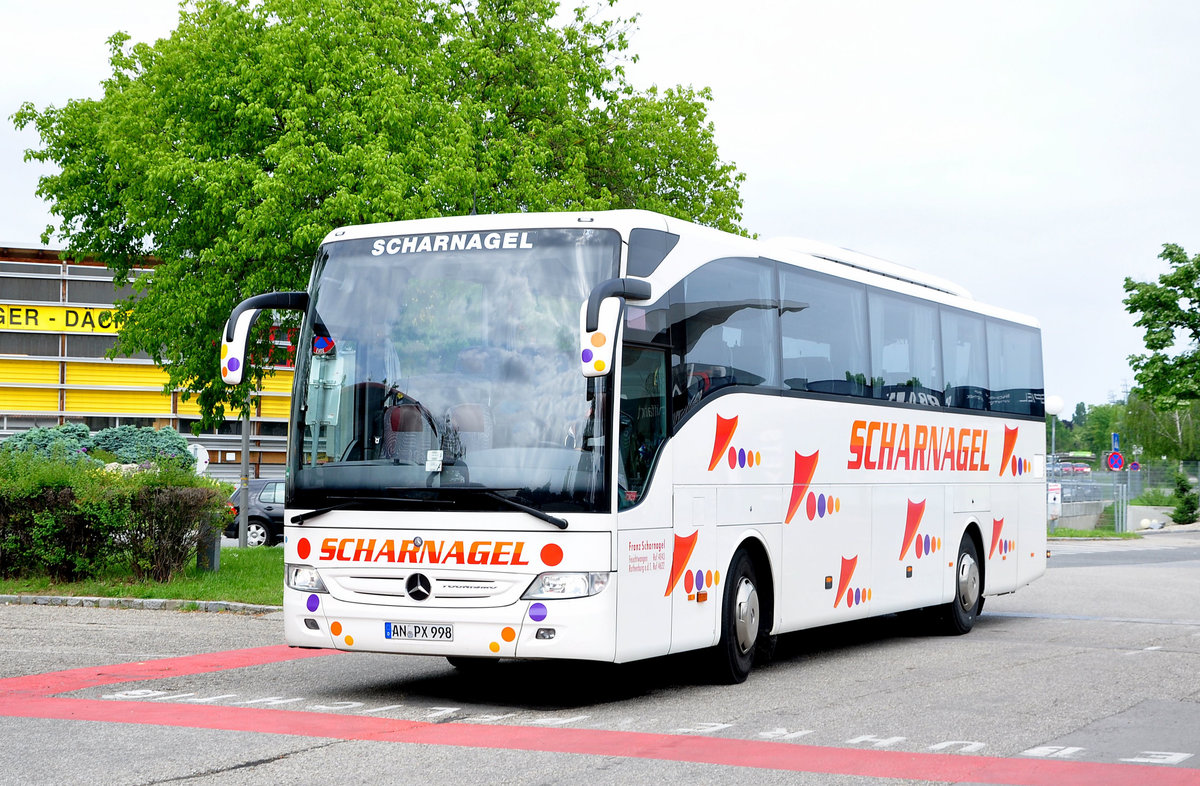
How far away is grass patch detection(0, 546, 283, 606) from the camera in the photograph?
714 inches

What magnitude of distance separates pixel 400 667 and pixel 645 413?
386cm

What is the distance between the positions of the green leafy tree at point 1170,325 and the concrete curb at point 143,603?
44.7 meters

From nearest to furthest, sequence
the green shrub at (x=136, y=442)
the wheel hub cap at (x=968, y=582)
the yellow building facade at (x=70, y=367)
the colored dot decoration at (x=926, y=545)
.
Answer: the colored dot decoration at (x=926, y=545)
the wheel hub cap at (x=968, y=582)
the green shrub at (x=136, y=442)
the yellow building facade at (x=70, y=367)

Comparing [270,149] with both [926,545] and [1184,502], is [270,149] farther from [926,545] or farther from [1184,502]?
[1184,502]

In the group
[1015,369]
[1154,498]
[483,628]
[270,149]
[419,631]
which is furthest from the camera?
[1154,498]

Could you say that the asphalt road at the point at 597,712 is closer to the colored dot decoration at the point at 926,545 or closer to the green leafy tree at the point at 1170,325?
the colored dot decoration at the point at 926,545

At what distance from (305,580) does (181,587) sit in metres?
8.83

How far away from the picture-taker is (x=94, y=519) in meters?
19.0

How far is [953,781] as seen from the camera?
750 cm

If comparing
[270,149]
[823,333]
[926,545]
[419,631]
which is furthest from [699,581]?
[270,149]

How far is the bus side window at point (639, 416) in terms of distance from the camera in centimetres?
998

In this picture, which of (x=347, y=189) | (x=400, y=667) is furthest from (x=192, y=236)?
(x=400, y=667)

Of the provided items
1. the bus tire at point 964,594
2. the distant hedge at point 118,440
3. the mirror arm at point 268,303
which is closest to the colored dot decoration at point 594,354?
the mirror arm at point 268,303

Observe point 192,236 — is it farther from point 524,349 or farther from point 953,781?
point 953,781
